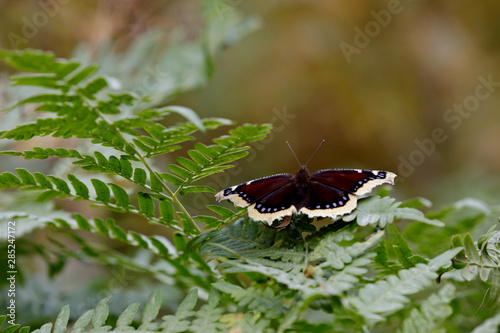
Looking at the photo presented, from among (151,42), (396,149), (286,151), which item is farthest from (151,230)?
(396,149)

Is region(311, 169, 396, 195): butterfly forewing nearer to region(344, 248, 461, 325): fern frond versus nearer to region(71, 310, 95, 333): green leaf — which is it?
region(344, 248, 461, 325): fern frond

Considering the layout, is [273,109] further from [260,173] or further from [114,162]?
[114,162]

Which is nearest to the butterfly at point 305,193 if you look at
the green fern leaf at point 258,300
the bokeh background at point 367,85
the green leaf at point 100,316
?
the green fern leaf at point 258,300

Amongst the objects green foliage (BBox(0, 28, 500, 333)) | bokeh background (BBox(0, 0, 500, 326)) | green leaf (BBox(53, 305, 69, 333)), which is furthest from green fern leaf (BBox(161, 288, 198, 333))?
bokeh background (BBox(0, 0, 500, 326))

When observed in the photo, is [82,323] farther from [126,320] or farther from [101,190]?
[101,190]

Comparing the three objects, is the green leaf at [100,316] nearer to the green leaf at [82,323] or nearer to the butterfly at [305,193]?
the green leaf at [82,323]

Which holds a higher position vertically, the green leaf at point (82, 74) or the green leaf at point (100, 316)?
the green leaf at point (82, 74)
